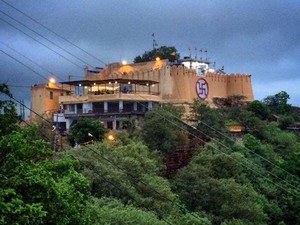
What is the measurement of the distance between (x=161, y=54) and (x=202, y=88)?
9.03 m

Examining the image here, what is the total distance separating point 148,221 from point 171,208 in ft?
12.0

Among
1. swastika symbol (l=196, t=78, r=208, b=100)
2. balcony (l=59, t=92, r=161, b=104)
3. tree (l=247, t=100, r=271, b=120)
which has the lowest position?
tree (l=247, t=100, r=271, b=120)

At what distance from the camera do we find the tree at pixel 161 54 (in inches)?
2163

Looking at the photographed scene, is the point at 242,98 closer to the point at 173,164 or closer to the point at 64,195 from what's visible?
the point at 173,164

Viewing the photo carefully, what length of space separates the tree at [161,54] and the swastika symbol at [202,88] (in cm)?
799

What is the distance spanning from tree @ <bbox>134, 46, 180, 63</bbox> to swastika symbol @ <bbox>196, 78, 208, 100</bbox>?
315 inches

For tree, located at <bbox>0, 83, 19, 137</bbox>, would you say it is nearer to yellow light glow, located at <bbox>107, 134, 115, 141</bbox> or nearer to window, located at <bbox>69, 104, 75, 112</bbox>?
yellow light glow, located at <bbox>107, 134, 115, 141</bbox>

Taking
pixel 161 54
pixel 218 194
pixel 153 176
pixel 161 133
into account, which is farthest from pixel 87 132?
pixel 161 54

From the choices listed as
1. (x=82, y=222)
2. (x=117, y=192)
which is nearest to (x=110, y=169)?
(x=117, y=192)

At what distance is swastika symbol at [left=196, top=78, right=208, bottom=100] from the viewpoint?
47.2 metres

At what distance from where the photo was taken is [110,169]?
21047mm

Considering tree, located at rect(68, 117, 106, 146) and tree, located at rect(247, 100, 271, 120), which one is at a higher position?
tree, located at rect(247, 100, 271, 120)

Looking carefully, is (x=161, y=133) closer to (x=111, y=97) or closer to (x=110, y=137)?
(x=110, y=137)

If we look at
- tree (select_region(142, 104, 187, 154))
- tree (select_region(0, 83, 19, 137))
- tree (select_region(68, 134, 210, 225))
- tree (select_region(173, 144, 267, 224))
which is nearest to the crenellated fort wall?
tree (select_region(142, 104, 187, 154))
